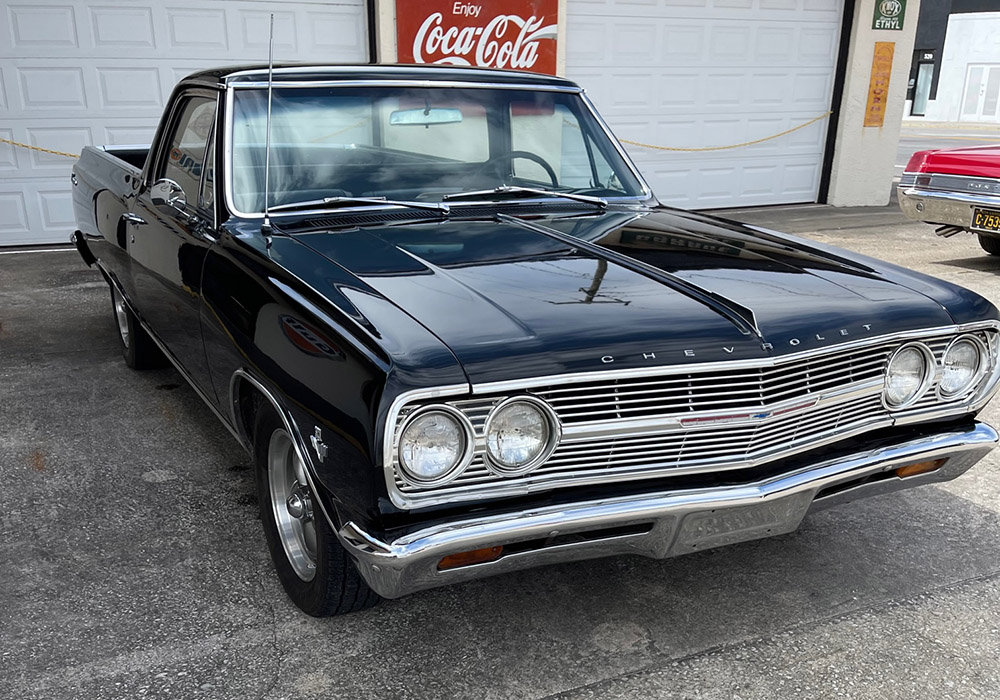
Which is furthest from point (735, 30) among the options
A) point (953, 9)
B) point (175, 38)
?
point (953, 9)

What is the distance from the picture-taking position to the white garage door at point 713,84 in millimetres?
10242

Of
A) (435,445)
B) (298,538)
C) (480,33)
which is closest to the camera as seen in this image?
(435,445)

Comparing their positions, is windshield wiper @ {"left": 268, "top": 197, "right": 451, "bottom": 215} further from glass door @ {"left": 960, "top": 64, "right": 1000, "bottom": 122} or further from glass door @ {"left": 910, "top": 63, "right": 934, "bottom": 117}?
glass door @ {"left": 910, "top": 63, "right": 934, "bottom": 117}

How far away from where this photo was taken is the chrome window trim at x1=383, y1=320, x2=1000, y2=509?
211cm

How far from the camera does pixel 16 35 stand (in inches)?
316

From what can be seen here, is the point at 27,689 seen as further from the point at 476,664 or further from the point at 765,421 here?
the point at 765,421

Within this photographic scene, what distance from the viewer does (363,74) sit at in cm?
356

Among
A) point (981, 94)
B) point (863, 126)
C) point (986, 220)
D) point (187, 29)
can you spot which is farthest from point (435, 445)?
point (981, 94)

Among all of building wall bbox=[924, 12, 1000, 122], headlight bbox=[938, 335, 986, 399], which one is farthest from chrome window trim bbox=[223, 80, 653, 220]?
building wall bbox=[924, 12, 1000, 122]

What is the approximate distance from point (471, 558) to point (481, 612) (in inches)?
26.0

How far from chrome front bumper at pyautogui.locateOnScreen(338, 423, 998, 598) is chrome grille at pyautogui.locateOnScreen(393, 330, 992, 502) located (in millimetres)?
70

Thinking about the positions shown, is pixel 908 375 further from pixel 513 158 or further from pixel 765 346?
pixel 513 158

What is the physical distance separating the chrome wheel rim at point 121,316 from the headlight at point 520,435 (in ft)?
11.6

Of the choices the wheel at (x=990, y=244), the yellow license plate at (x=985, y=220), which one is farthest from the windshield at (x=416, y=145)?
the wheel at (x=990, y=244)
